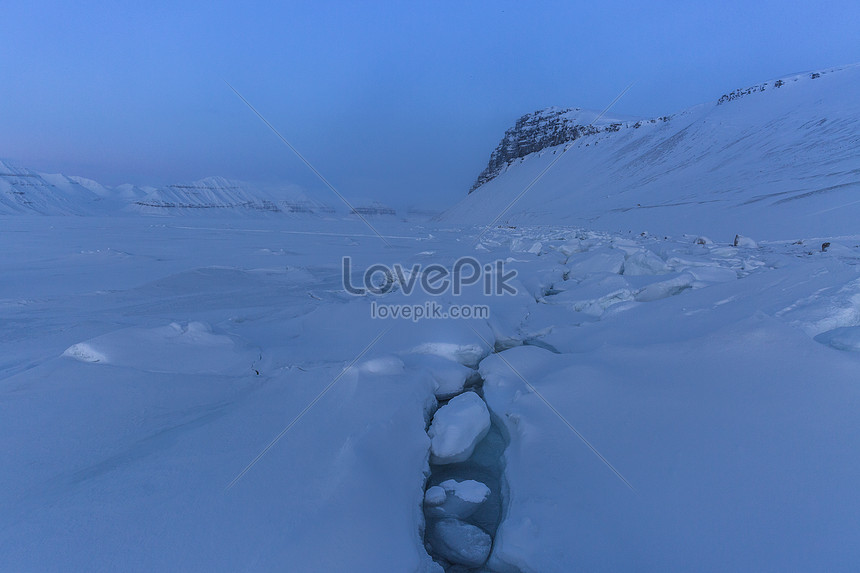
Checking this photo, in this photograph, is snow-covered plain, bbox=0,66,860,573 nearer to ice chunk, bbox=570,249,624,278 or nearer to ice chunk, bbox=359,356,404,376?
ice chunk, bbox=359,356,404,376

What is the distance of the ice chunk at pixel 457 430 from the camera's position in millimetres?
2203

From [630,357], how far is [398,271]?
17.7 ft

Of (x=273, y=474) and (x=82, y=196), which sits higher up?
(x=82, y=196)

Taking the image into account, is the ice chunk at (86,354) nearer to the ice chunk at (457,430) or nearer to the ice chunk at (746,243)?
the ice chunk at (457,430)

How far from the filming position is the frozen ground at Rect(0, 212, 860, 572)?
1.30 metres

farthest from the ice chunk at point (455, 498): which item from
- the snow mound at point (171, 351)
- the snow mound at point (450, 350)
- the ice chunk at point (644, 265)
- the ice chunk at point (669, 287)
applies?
the ice chunk at point (644, 265)

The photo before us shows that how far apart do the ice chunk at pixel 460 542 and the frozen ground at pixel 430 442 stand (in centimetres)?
1

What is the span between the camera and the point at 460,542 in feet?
5.47

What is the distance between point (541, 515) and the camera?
1545 mm

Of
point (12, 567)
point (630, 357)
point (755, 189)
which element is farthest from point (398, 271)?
point (755, 189)

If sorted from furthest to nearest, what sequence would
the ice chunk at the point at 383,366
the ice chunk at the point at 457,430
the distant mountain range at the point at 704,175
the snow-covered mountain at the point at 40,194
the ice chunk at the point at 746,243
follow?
1. the snow-covered mountain at the point at 40,194
2. the distant mountain range at the point at 704,175
3. the ice chunk at the point at 746,243
4. the ice chunk at the point at 383,366
5. the ice chunk at the point at 457,430

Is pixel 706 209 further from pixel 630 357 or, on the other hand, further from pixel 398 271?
pixel 630 357

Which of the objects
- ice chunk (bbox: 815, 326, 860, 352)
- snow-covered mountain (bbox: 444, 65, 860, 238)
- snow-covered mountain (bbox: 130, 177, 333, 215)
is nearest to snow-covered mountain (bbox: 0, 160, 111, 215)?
snow-covered mountain (bbox: 130, 177, 333, 215)

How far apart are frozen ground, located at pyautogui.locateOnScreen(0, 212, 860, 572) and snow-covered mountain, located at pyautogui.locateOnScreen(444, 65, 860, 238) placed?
25.5 feet
